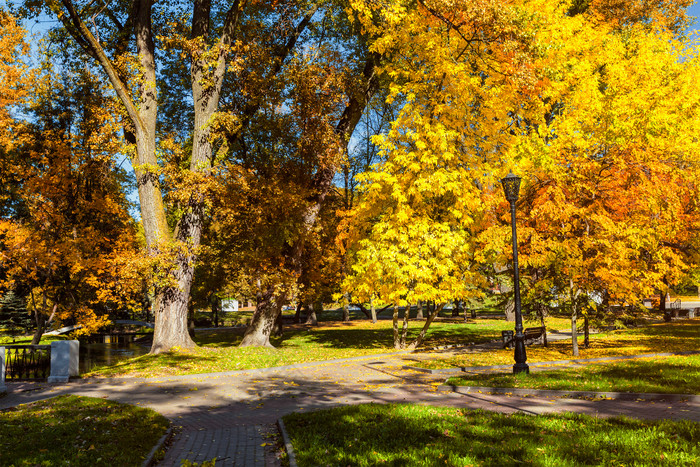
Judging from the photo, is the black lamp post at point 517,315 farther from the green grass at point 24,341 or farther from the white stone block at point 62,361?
the green grass at point 24,341

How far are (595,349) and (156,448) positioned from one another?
16315mm

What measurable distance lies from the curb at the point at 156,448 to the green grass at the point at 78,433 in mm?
71

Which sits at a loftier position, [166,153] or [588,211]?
[166,153]

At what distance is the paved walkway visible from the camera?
7.17m

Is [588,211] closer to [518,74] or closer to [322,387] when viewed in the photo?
[518,74]

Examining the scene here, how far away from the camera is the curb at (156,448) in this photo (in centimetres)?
611

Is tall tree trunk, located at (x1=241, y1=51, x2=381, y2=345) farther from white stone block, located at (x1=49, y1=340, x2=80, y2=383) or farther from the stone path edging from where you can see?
the stone path edging

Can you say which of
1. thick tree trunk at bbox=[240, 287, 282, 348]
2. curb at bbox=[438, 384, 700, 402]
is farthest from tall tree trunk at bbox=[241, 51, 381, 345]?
curb at bbox=[438, 384, 700, 402]

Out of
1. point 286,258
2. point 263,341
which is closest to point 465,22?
point 286,258

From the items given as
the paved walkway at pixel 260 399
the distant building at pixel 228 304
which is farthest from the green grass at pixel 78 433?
the distant building at pixel 228 304

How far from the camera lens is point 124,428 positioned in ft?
24.7

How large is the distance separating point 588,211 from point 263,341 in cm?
1381

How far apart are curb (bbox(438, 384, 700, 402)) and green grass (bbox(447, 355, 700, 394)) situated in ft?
0.76

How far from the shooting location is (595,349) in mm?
17766
